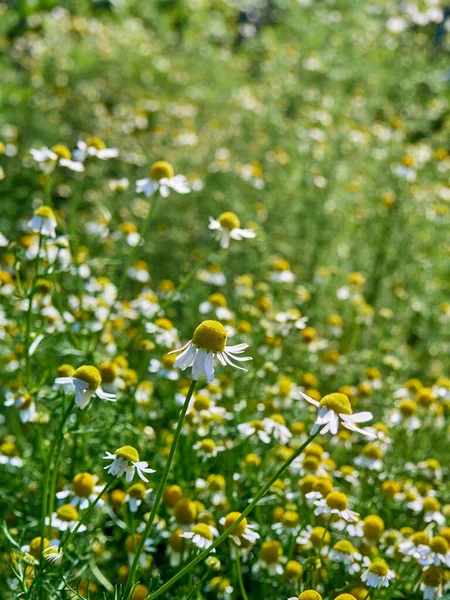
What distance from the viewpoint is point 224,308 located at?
3.43 metres

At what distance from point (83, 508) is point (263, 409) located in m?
0.80

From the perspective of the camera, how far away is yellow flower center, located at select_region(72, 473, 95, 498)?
7.09ft

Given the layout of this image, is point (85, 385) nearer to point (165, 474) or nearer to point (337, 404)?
point (165, 474)

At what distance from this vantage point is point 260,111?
19.0 feet

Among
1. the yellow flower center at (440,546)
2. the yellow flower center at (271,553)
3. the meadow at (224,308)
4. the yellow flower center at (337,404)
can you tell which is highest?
the yellow flower center at (337,404)

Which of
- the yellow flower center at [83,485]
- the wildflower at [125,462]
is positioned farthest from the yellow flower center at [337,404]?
the yellow flower center at [83,485]

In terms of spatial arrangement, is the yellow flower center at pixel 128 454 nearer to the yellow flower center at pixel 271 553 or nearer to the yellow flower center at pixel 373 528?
the yellow flower center at pixel 271 553

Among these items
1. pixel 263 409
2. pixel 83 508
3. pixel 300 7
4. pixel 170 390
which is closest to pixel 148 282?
pixel 170 390

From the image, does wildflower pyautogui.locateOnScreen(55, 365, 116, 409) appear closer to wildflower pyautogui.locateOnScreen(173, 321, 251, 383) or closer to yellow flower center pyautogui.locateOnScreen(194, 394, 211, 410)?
wildflower pyautogui.locateOnScreen(173, 321, 251, 383)

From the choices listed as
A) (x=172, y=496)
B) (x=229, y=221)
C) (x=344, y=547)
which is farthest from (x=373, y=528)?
(x=229, y=221)

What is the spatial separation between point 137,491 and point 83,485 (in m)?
0.15

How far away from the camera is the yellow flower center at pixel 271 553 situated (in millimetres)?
2170

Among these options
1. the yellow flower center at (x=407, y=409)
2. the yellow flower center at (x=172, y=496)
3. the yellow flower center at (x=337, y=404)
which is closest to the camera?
the yellow flower center at (x=337, y=404)

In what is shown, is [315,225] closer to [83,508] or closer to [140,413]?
[140,413]
